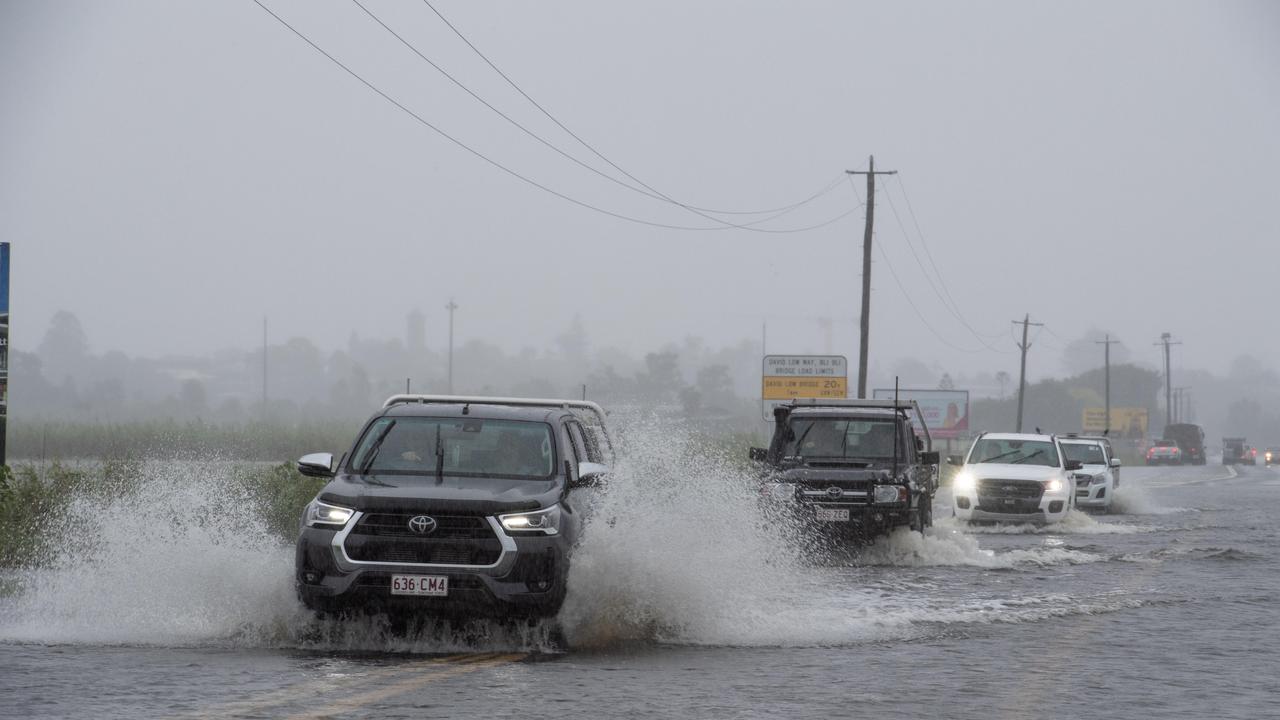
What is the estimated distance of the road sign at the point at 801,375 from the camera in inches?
2053

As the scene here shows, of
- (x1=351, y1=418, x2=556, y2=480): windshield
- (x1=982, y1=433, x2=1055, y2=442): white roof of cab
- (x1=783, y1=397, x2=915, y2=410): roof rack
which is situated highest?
(x1=783, y1=397, x2=915, y2=410): roof rack

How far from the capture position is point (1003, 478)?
28.0m

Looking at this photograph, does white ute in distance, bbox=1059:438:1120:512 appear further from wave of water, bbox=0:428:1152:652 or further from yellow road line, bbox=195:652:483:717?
yellow road line, bbox=195:652:483:717

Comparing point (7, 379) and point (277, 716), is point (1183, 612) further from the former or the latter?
point (7, 379)

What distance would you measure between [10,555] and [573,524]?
7.80m

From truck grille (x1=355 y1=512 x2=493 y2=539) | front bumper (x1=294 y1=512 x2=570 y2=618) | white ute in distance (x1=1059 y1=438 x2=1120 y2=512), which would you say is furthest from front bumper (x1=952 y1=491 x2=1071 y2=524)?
truck grille (x1=355 y1=512 x2=493 y2=539)

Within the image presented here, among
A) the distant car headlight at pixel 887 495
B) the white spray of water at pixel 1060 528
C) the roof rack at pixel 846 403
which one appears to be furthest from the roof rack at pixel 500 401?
the white spray of water at pixel 1060 528

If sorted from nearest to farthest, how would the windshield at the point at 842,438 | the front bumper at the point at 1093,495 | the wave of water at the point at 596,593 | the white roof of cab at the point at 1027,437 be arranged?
the wave of water at the point at 596,593, the windshield at the point at 842,438, the white roof of cab at the point at 1027,437, the front bumper at the point at 1093,495

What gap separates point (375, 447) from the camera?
12.2m

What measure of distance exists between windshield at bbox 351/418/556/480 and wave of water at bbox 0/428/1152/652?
2.18 feet

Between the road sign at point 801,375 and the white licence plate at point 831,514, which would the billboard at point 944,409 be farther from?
the white licence plate at point 831,514

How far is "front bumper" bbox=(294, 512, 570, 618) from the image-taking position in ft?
35.4

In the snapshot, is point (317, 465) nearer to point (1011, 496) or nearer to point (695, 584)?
point (695, 584)

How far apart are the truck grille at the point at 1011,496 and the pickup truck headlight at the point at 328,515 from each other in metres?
18.5
